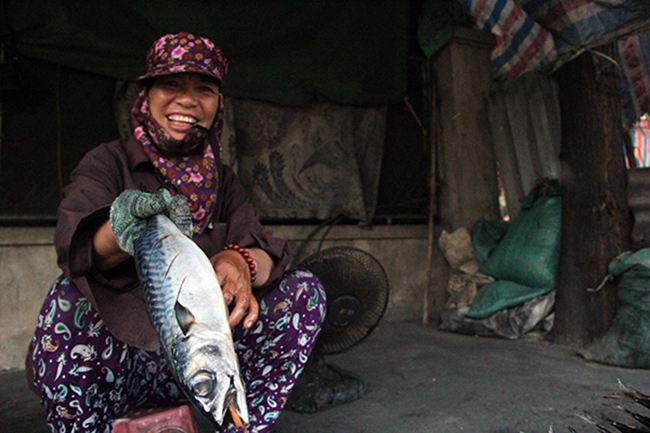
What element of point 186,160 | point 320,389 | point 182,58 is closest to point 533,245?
point 320,389

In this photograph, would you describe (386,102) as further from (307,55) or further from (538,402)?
(538,402)

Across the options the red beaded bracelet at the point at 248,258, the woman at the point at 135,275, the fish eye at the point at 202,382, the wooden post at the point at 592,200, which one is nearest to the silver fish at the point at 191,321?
the fish eye at the point at 202,382

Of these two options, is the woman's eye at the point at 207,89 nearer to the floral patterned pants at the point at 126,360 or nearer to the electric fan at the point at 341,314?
Answer: the floral patterned pants at the point at 126,360

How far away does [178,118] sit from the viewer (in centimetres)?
181

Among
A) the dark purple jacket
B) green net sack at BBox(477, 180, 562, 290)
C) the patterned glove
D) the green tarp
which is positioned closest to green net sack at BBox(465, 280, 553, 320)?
green net sack at BBox(477, 180, 562, 290)

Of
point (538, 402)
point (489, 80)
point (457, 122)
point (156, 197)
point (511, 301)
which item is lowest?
point (538, 402)

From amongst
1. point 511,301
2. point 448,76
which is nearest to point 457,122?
point 448,76

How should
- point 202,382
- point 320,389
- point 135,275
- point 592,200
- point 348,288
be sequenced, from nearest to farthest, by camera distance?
point 202,382
point 135,275
point 320,389
point 348,288
point 592,200

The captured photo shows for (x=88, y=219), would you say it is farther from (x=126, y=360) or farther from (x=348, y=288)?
(x=348, y=288)

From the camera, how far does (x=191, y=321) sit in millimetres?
920

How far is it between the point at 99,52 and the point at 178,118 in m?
2.11

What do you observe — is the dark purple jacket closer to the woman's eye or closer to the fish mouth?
the woman's eye

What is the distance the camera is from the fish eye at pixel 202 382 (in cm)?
86

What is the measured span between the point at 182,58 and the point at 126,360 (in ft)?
3.78
